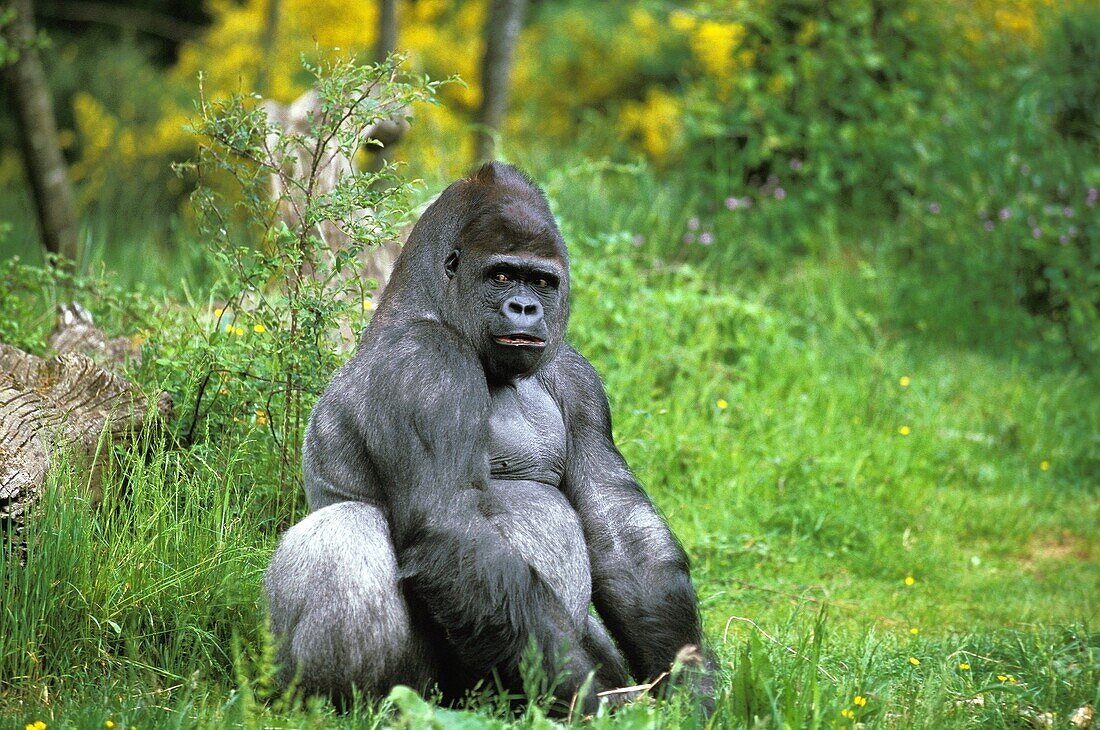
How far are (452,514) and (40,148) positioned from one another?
4741 millimetres

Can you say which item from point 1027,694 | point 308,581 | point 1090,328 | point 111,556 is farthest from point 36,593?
point 1090,328

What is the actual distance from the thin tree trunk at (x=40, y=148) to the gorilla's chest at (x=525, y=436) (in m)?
4.06

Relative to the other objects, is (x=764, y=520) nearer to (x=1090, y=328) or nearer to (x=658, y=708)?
(x=658, y=708)

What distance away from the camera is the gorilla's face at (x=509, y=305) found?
314 centimetres

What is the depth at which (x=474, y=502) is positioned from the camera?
3.02 meters

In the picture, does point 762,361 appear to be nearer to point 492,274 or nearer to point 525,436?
point 525,436

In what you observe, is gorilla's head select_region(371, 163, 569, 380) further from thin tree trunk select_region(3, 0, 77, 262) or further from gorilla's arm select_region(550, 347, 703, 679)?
thin tree trunk select_region(3, 0, 77, 262)

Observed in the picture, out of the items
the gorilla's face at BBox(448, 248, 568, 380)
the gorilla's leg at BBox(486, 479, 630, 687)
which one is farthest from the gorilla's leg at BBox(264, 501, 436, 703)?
the gorilla's face at BBox(448, 248, 568, 380)

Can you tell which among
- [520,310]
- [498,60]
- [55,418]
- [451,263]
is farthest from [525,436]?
[498,60]

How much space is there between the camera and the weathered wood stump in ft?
11.1

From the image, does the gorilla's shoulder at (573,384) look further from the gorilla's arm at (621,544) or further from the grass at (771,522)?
the grass at (771,522)

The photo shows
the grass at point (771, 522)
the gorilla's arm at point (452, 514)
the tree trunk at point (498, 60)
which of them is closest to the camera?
the gorilla's arm at point (452, 514)

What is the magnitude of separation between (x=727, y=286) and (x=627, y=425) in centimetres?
202

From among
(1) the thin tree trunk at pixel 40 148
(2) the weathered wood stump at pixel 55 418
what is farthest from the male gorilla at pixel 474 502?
(1) the thin tree trunk at pixel 40 148
